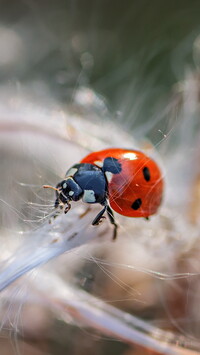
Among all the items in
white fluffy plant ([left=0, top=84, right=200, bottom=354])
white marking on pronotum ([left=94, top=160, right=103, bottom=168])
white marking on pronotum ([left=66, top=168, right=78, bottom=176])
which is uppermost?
white marking on pronotum ([left=94, top=160, right=103, bottom=168])

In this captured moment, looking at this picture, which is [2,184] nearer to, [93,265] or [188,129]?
[93,265]

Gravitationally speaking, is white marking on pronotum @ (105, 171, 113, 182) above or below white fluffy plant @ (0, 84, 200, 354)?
above

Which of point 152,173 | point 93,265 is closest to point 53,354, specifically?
point 93,265

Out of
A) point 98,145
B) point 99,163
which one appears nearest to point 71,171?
point 99,163

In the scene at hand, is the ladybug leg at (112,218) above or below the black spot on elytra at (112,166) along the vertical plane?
below

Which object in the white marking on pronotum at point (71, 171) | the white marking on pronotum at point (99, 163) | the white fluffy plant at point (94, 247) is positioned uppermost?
the white marking on pronotum at point (99, 163)

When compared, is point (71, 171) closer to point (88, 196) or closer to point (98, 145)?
point (88, 196)
